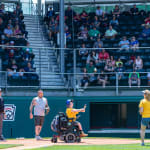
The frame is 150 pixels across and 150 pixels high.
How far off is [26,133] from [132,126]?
18.1ft

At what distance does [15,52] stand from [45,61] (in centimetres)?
146

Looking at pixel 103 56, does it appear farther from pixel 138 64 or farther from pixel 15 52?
pixel 15 52

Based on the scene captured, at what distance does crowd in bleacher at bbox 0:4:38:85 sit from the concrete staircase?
340 mm

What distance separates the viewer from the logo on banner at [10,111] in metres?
Result: 20.5

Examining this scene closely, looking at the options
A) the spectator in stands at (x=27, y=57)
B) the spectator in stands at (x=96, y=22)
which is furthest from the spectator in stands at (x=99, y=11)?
the spectator in stands at (x=27, y=57)

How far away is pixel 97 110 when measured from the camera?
24406 mm

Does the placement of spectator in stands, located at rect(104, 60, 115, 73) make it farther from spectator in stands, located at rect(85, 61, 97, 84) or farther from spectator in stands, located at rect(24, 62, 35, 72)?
spectator in stands, located at rect(24, 62, 35, 72)

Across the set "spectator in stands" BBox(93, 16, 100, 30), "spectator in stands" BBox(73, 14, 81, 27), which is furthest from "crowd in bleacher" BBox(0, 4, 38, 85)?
"spectator in stands" BBox(93, 16, 100, 30)

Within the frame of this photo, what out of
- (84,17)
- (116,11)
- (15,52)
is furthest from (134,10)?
(15,52)

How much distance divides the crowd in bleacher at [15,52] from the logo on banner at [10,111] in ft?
2.95

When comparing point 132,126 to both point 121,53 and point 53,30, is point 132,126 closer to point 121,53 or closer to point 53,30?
point 121,53

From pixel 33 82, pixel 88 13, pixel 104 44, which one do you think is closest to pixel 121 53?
pixel 104 44

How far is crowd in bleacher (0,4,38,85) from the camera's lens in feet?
68.3

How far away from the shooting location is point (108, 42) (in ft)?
84.3
